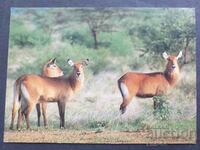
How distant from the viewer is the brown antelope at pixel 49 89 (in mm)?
1224

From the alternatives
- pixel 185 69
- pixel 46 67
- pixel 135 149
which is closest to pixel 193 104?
pixel 185 69

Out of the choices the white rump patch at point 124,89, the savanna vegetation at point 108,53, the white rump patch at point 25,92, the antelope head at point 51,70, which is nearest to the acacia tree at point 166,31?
the savanna vegetation at point 108,53

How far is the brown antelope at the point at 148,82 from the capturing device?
1.23 metres

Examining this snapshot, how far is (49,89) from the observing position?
1234 mm

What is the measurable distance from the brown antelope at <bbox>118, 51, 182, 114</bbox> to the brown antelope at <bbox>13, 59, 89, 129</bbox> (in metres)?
0.14

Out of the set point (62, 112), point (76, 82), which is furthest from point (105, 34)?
point (62, 112)

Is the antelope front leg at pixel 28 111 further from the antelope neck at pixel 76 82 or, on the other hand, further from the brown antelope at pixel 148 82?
the brown antelope at pixel 148 82

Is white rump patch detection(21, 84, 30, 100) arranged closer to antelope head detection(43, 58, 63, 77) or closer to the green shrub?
antelope head detection(43, 58, 63, 77)

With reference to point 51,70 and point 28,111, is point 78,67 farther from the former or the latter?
point 28,111

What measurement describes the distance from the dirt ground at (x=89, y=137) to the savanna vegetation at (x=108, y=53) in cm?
2

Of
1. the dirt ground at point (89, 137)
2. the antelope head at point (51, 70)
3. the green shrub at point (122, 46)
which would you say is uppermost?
the green shrub at point (122, 46)

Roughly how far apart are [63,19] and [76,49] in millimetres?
112

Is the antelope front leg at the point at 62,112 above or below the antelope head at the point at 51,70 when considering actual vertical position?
below

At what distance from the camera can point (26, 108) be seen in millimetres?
1223
